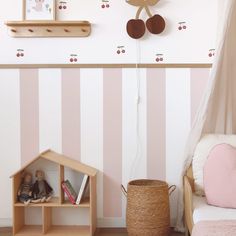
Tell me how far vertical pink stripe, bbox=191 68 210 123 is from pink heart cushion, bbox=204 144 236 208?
54 cm

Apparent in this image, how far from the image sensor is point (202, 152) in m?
2.78

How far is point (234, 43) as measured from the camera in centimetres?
289

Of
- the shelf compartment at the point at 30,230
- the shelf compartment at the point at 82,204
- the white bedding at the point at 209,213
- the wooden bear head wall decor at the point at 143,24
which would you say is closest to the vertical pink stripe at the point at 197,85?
the wooden bear head wall decor at the point at 143,24

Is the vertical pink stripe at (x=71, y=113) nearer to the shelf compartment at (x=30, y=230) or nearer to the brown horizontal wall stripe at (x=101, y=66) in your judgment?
the brown horizontal wall stripe at (x=101, y=66)

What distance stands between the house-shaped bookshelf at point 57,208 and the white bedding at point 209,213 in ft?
2.72

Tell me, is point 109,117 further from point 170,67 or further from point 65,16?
point 65,16

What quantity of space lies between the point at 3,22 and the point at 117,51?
3.03ft

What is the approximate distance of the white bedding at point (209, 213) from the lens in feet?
7.38

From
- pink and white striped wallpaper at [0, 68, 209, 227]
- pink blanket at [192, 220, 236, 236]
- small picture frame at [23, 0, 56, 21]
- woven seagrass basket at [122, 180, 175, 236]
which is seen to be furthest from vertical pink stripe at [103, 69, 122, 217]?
pink blanket at [192, 220, 236, 236]

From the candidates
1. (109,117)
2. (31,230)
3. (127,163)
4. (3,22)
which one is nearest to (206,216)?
(127,163)

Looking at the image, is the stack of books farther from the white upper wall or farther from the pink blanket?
the pink blanket

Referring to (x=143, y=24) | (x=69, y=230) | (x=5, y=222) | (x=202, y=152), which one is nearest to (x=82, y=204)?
(x=69, y=230)

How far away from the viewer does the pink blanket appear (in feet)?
6.36

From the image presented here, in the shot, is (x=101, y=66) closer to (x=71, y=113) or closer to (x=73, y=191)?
(x=71, y=113)
